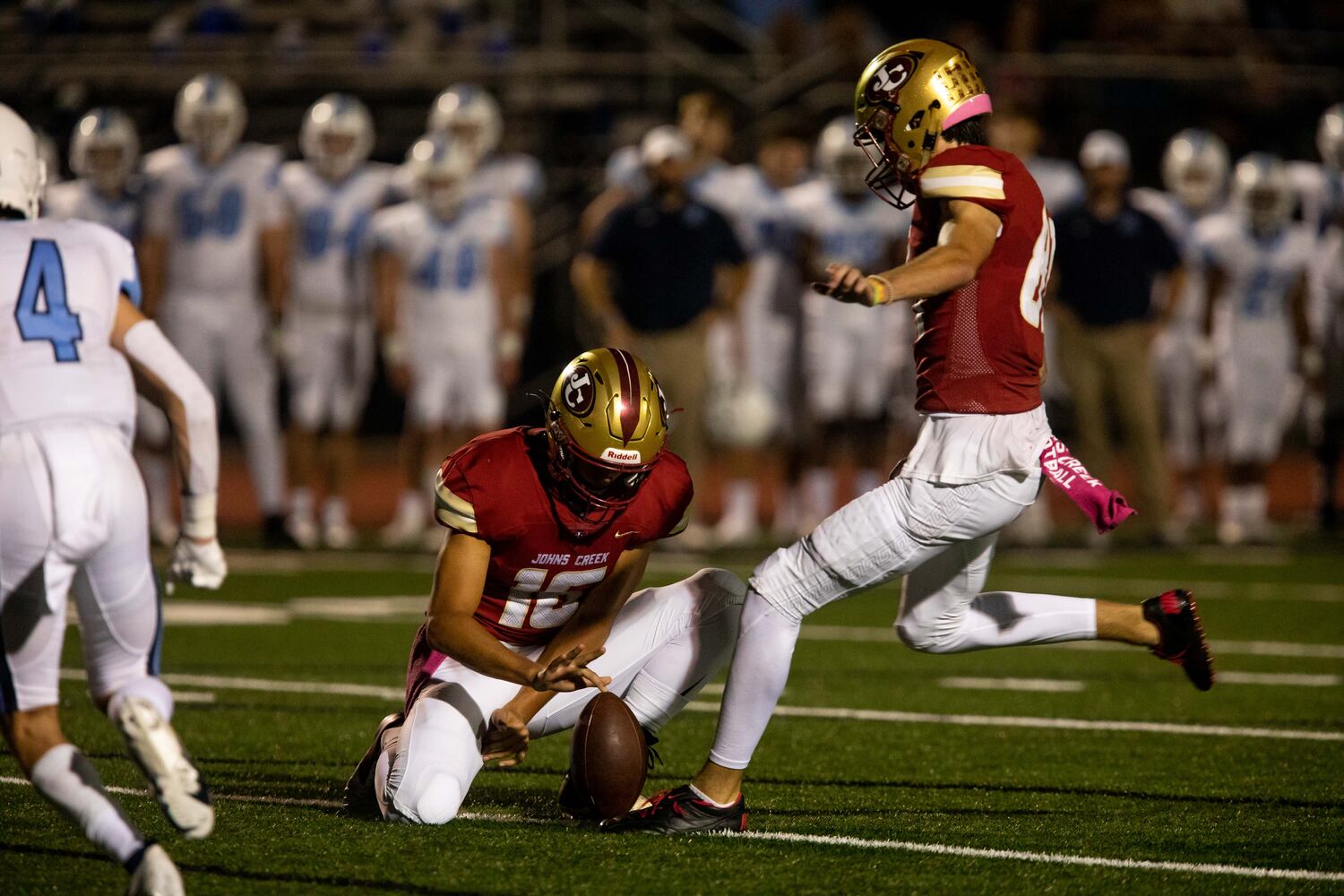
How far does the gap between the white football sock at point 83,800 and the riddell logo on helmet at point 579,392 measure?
4.07 ft

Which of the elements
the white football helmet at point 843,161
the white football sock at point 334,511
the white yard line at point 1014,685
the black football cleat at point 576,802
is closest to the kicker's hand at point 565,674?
the black football cleat at point 576,802

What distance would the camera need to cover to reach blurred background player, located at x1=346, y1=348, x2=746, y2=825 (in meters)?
4.01

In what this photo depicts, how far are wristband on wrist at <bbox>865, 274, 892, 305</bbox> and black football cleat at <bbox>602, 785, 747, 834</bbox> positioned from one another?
3.61ft

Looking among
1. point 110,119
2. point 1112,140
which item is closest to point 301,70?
point 110,119

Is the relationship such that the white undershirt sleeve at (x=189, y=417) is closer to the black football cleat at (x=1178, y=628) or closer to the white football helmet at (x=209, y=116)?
the black football cleat at (x=1178, y=628)

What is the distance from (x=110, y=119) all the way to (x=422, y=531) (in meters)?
2.81

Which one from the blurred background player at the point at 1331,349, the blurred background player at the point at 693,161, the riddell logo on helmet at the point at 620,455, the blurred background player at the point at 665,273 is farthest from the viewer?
the blurred background player at the point at 1331,349

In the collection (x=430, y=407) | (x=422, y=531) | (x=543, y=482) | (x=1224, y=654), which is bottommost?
(x=422, y=531)

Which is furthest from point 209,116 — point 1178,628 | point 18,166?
point 1178,628

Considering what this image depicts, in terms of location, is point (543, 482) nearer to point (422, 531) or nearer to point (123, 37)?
point (422, 531)

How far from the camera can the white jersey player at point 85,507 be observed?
3.23 metres

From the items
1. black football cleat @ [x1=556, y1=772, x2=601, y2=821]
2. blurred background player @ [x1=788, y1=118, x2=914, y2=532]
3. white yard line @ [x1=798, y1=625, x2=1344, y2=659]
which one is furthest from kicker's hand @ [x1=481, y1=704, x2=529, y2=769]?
blurred background player @ [x1=788, y1=118, x2=914, y2=532]

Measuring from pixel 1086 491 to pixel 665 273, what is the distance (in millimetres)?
5779

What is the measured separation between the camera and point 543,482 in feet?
13.8
